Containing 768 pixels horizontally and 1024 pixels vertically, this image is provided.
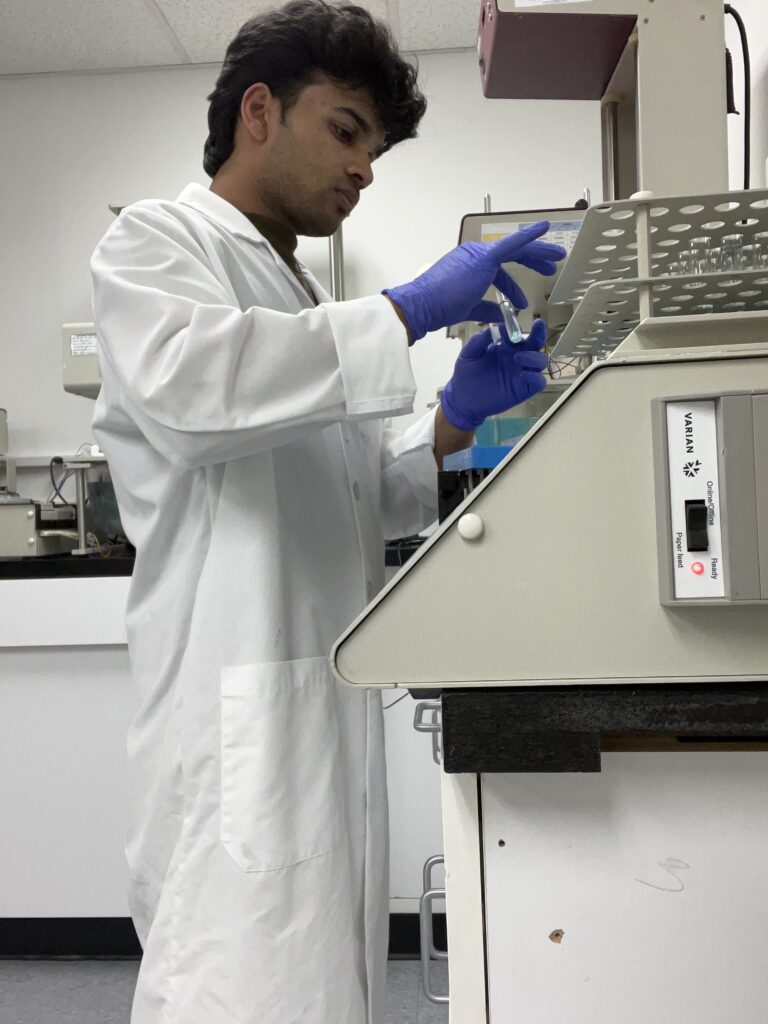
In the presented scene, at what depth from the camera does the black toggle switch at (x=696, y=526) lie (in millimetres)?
535

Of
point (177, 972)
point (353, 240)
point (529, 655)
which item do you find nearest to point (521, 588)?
point (529, 655)

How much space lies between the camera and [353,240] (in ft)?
9.04

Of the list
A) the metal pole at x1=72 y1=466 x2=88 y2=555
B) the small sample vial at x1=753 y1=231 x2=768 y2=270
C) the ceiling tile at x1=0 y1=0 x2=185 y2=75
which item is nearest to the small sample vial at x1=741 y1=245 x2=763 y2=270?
the small sample vial at x1=753 y1=231 x2=768 y2=270

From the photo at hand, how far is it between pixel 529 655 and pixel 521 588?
1.7 inches

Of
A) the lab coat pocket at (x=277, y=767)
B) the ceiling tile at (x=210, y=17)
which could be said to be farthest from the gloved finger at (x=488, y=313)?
the ceiling tile at (x=210, y=17)

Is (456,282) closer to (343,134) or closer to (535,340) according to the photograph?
(535,340)

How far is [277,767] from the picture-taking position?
0.90 metres

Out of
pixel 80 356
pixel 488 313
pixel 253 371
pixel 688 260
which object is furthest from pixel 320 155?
pixel 80 356

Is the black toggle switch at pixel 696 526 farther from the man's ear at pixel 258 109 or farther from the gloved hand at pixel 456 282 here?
the man's ear at pixel 258 109

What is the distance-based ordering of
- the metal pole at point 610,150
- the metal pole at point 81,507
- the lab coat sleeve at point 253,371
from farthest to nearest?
the metal pole at point 81,507
the metal pole at point 610,150
the lab coat sleeve at point 253,371

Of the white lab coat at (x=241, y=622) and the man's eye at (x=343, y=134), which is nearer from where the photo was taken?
the white lab coat at (x=241, y=622)

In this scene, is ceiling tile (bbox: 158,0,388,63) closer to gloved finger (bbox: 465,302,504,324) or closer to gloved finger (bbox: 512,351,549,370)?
gloved finger (bbox: 465,302,504,324)

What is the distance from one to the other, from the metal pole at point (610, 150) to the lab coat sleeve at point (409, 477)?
389 mm

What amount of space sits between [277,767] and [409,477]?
542mm
